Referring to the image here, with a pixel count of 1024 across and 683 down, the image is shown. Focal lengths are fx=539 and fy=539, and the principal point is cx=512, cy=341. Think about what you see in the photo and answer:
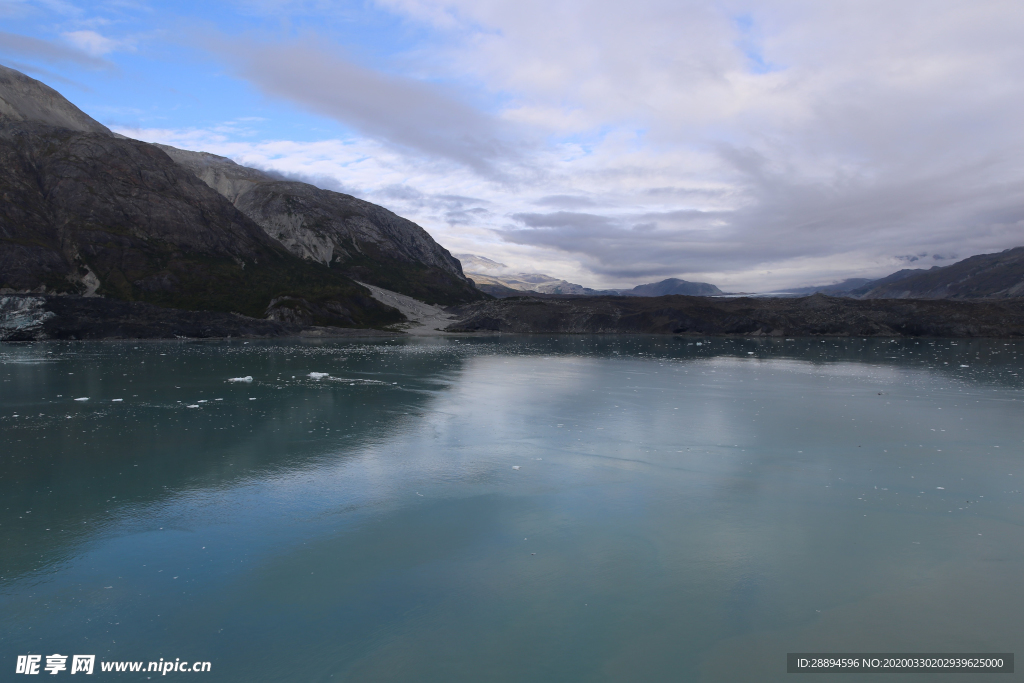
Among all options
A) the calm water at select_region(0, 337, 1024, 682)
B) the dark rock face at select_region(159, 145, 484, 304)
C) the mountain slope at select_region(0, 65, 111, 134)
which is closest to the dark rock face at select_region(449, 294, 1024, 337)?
the dark rock face at select_region(159, 145, 484, 304)

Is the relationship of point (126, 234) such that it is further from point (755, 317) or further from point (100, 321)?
point (755, 317)

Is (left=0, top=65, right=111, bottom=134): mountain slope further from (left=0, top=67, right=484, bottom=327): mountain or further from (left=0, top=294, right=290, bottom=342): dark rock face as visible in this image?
(left=0, top=294, right=290, bottom=342): dark rock face

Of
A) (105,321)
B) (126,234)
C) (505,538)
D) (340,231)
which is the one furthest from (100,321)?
(340,231)

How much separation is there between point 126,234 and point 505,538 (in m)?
111

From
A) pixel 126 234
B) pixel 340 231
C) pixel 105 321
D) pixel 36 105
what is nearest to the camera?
pixel 105 321

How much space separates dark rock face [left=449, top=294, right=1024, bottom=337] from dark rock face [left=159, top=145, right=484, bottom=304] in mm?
→ 46776

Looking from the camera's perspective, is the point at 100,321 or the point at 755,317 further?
the point at 755,317

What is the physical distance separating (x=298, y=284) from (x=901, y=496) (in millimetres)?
107435

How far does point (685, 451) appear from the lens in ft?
53.1

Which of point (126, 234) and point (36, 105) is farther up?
point (36, 105)

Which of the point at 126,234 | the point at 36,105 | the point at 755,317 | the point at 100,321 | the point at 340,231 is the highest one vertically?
the point at 36,105

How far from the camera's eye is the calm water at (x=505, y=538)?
6.96 m

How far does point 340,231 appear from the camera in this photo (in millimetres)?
161750

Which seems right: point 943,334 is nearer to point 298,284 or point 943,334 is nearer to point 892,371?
point 892,371
